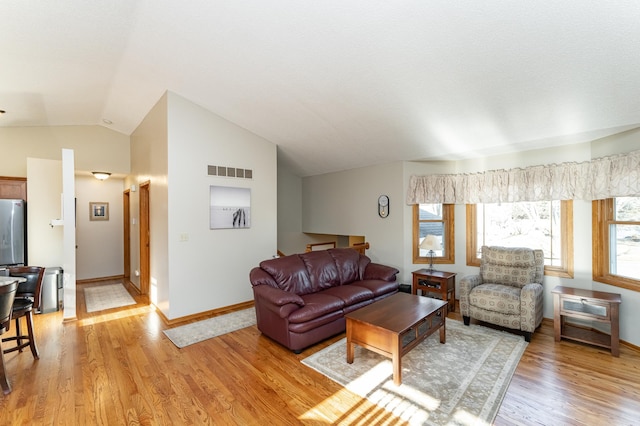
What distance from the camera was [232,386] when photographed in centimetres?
259

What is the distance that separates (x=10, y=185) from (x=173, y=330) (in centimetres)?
410

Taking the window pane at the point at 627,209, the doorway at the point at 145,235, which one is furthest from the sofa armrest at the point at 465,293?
the doorway at the point at 145,235

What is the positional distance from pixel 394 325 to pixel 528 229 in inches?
121

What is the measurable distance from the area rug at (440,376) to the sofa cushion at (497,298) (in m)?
0.32

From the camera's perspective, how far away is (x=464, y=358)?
9.93ft

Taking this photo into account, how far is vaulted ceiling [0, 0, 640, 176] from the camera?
7.45 feet

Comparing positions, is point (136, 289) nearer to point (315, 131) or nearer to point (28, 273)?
point (28, 273)

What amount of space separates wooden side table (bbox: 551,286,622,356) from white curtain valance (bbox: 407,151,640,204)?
1.16 m

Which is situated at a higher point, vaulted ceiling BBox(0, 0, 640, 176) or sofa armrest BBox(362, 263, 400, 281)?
vaulted ceiling BBox(0, 0, 640, 176)

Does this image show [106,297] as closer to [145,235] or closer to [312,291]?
[145,235]

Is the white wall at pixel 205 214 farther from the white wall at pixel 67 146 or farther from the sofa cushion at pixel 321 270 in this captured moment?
the white wall at pixel 67 146

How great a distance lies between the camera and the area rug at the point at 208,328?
11.7 feet

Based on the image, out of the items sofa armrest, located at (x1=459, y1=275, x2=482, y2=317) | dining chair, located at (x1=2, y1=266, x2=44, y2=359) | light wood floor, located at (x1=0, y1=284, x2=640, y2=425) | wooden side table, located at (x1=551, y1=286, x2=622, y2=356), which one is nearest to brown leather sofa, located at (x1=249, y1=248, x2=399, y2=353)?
light wood floor, located at (x1=0, y1=284, x2=640, y2=425)

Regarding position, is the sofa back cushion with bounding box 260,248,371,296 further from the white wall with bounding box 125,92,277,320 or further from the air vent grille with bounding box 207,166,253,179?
the air vent grille with bounding box 207,166,253,179
